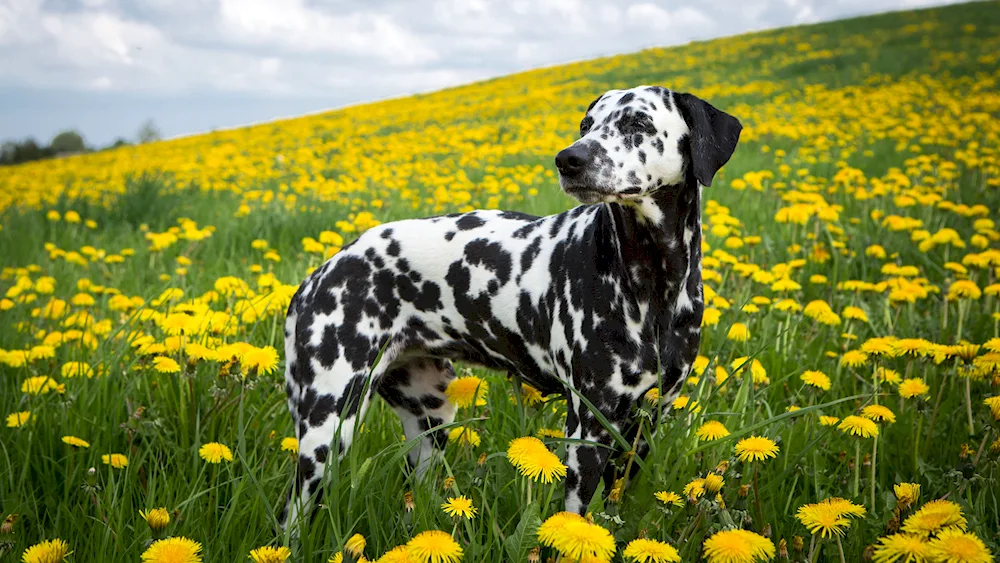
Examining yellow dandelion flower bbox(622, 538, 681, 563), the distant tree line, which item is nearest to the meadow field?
yellow dandelion flower bbox(622, 538, 681, 563)

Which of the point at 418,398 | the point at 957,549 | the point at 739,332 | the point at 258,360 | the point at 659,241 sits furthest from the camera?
the point at 739,332

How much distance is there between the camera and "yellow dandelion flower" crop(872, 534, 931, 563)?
1.43 metres

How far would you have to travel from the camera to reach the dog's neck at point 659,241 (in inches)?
90.4

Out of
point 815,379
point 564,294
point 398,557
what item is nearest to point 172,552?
point 398,557

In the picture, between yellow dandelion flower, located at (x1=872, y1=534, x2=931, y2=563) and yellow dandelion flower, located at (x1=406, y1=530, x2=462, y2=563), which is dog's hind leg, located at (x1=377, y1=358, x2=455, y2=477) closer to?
yellow dandelion flower, located at (x1=406, y1=530, x2=462, y2=563)

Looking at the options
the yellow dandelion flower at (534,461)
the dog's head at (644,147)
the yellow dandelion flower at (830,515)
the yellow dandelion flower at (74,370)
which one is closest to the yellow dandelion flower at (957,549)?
the yellow dandelion flower at (830,515)

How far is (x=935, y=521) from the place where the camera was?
1512mm

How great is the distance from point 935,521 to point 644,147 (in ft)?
4.09

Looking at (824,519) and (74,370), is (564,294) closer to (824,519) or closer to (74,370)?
(824,519)

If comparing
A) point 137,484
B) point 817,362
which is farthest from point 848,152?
point 137,484

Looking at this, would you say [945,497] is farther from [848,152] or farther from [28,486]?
[848,152]

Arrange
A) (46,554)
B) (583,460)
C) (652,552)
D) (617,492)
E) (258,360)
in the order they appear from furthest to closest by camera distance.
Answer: (258,360), (583,460), (617,492), (46,554), (652,552)

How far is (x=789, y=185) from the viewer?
804 cm

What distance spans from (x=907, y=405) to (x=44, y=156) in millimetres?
28127
